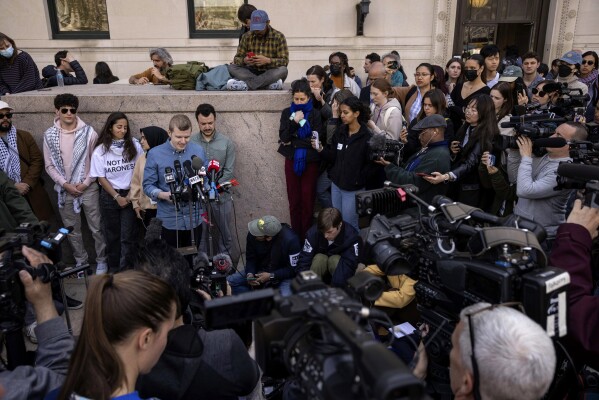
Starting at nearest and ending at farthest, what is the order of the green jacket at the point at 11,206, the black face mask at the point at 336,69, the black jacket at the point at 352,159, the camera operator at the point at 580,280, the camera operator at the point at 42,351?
the camera operator at the point at 42,351 < the camera operator at the point at 580,280 < the green jacket at the point at 11,206 < the black jacket at the point at 352,159 < the black face mask at the point at 336,69

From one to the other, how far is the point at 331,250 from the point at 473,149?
5.33 ft

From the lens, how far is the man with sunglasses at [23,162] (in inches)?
191

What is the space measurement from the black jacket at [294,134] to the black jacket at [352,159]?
0.31m

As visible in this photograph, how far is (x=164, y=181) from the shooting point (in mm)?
4535

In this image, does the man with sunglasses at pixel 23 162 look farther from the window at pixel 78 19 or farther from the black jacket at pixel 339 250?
the window at pixel 78 19

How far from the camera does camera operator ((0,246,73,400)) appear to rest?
5.56 ft

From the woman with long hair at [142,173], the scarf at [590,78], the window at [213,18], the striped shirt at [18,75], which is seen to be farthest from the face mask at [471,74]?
the window at [213,18]

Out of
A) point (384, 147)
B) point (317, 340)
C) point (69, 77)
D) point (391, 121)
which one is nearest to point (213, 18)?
point (69, 77)

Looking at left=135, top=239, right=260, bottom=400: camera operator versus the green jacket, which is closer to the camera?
left=135, top=239, right=260, bottom=400: camera operator

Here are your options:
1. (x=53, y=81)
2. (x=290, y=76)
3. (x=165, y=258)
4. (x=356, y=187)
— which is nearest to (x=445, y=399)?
(x=165, y=258)

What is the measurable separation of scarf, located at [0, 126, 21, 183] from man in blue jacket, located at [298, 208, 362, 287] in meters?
3.10

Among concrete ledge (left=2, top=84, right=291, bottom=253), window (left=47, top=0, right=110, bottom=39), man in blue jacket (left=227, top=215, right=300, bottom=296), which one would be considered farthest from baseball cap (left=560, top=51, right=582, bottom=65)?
window (left=47, top=0, right=110, bottom=39)

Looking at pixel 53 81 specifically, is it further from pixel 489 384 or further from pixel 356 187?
pixel 489 384

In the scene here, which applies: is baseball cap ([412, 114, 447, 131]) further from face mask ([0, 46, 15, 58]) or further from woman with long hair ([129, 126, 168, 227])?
face mask ([0, 46, 15, 58])
